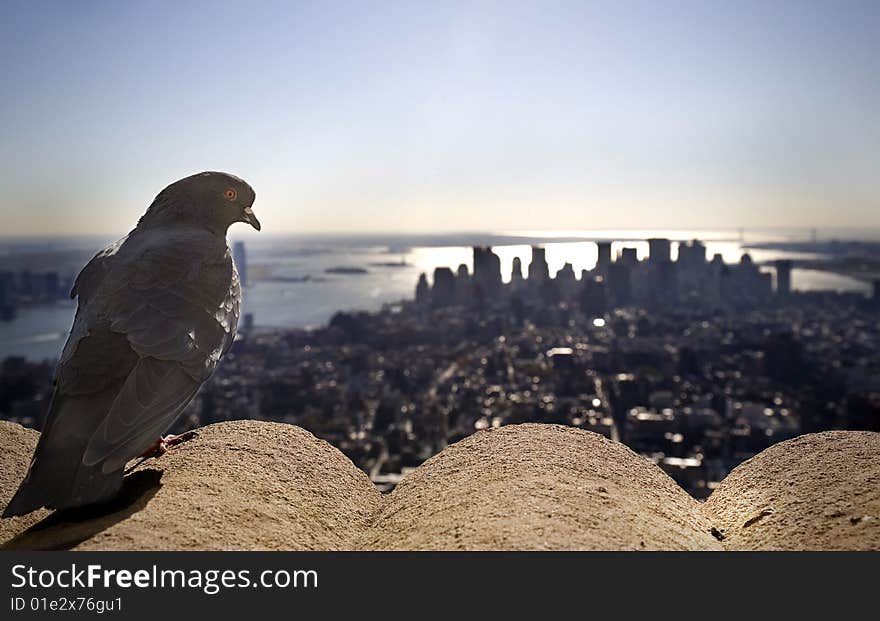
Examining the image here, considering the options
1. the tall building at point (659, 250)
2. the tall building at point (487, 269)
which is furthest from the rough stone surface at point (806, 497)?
the tall building at point (659, 250)

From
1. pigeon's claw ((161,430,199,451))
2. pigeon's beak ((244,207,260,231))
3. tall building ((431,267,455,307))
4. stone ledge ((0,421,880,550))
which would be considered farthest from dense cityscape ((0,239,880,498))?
pigeon's beak ((244,207,260,231))

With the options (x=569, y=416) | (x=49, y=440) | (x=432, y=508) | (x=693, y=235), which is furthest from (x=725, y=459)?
(x=693, y=235)

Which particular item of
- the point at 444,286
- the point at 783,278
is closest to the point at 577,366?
the point at 444,286

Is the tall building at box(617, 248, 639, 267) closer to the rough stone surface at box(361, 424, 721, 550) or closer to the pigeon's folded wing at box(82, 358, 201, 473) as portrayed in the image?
the rough stone surface at box(361, 424, 721, 550)

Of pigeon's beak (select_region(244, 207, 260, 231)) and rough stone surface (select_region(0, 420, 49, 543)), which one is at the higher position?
pigeon's beak (select_region(244, 207, 260, 231))

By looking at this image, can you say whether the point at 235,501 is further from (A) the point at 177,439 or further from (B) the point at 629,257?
(B) the point at 629,257
